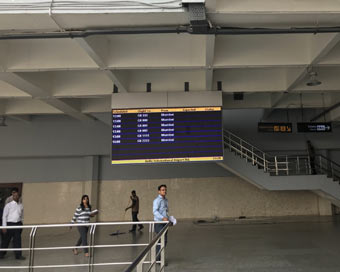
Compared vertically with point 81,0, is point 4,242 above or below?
below

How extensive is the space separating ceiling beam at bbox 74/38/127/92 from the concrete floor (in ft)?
13.7

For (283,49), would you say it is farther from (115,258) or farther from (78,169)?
(78,169)

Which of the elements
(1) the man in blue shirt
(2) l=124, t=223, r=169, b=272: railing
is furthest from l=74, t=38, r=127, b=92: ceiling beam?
(2) l=124, t=223, r=169, b=272: railing

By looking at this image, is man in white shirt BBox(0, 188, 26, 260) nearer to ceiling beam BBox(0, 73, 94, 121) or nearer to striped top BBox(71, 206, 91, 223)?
striped top BBox(71, 206, 91, 223)

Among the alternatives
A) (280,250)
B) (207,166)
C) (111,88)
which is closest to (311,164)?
(207,166)

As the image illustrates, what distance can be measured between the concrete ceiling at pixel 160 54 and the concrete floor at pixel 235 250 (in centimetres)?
404

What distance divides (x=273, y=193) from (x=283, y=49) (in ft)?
27.5

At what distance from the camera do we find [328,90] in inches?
310

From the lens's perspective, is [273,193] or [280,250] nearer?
[280,250]

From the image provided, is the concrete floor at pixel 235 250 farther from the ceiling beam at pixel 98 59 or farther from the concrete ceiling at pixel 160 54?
the ceiling beam at pixel 98 59

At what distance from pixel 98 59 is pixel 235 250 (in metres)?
5.19

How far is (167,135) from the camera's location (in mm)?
7430

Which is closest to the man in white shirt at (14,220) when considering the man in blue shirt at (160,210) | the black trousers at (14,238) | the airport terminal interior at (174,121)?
the black trousers at (14,238)

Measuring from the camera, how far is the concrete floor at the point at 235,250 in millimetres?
5266
